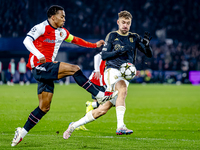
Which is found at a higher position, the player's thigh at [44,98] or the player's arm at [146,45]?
the player's arm at [146,45]

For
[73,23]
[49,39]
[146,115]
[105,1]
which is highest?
[105,1]

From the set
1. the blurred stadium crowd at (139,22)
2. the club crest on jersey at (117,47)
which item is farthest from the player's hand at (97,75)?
the blurred stadium crowd at (139,22)

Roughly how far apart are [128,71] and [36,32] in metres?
1.54

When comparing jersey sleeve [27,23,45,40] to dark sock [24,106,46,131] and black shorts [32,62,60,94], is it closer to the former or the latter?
black shorts [32,62,60,94]

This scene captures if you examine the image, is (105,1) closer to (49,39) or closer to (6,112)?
(6,112)

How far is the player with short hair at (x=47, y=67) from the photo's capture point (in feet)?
14.8

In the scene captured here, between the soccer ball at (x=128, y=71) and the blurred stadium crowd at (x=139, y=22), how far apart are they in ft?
64.5

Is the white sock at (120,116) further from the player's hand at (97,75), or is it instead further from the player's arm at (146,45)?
the player's hand at (97,75)

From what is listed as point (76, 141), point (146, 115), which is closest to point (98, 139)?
point (76, 141)

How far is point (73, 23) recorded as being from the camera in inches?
1081

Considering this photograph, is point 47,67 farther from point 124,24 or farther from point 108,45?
point 124,24

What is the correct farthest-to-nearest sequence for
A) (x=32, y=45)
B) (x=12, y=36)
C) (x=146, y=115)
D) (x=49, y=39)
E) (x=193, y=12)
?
(x=193, y=12) → (x=12, y=36) → (x=146, y=115) → (x=49, y=39) → (x=32, y=45)

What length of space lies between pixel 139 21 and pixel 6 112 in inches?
856

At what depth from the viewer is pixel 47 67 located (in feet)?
15.0
